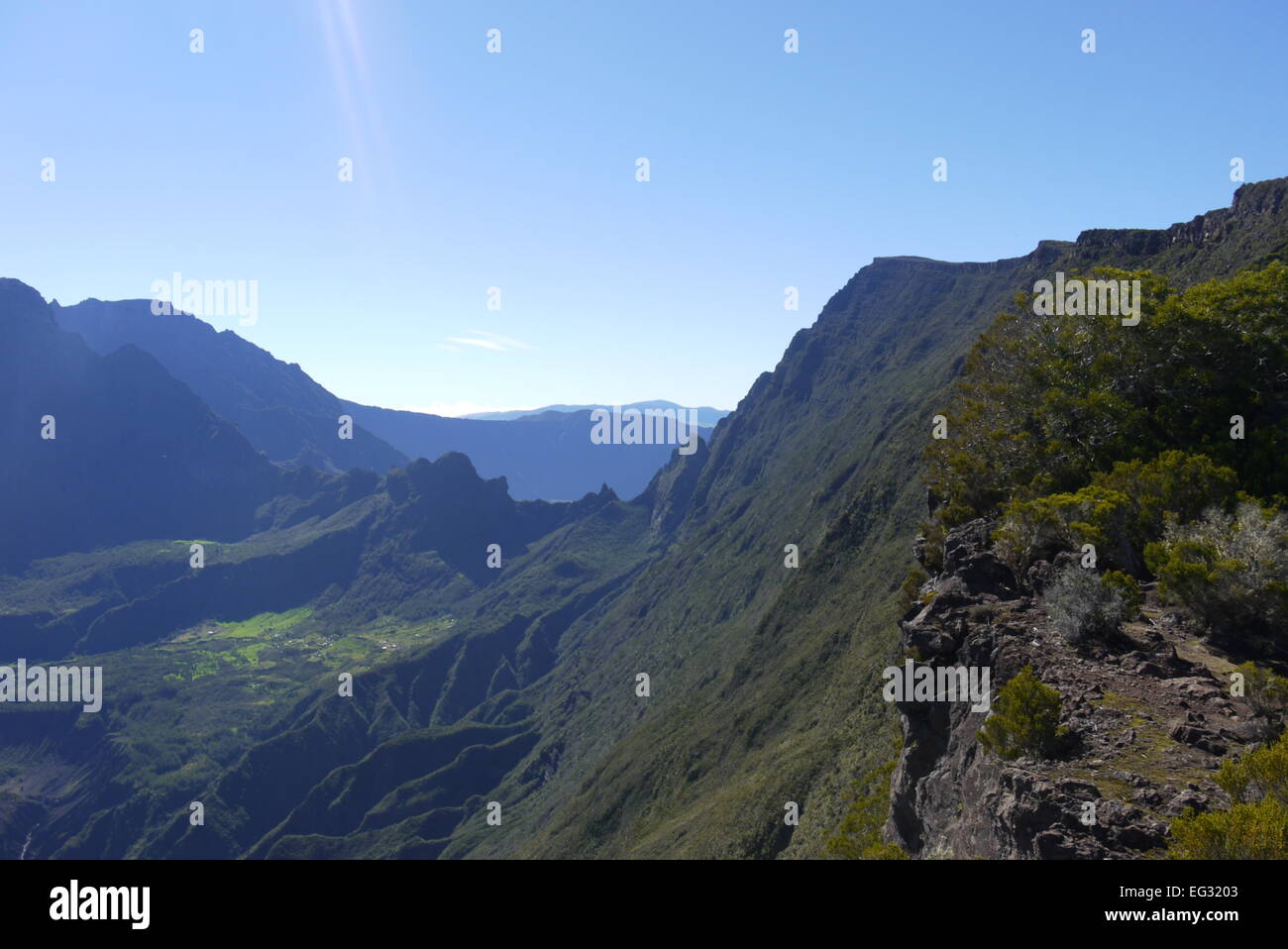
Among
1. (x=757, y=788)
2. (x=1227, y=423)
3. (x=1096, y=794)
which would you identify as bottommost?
(x=757, y=788)

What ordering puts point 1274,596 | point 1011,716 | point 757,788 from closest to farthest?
point 1011,716, point 1274,596, point 757,788

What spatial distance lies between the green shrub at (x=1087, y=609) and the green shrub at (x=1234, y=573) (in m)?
1.85

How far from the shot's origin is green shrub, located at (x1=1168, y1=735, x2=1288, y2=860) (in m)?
9.98

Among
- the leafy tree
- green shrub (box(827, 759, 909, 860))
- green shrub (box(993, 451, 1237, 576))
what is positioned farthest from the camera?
green shrub (box(827, 759, 909, 860))

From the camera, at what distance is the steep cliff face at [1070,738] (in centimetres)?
1234

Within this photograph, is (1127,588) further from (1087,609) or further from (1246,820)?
(1246,820)

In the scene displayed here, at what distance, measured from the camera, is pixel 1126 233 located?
100 m

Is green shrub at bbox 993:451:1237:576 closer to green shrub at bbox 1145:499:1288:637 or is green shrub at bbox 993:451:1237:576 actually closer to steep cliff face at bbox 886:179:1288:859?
steep cliff face at bbox 886:179:1288:859

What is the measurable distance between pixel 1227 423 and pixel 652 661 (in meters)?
156

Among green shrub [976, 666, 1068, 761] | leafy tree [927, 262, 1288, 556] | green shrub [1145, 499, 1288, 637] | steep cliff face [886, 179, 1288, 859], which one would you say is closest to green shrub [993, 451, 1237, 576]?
leafy tree [927, 262, 1288, 556]

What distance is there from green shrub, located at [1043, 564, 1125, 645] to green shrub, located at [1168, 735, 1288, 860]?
5541mm

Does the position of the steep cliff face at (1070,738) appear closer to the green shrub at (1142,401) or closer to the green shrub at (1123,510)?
the green shrub at (1123,510)
